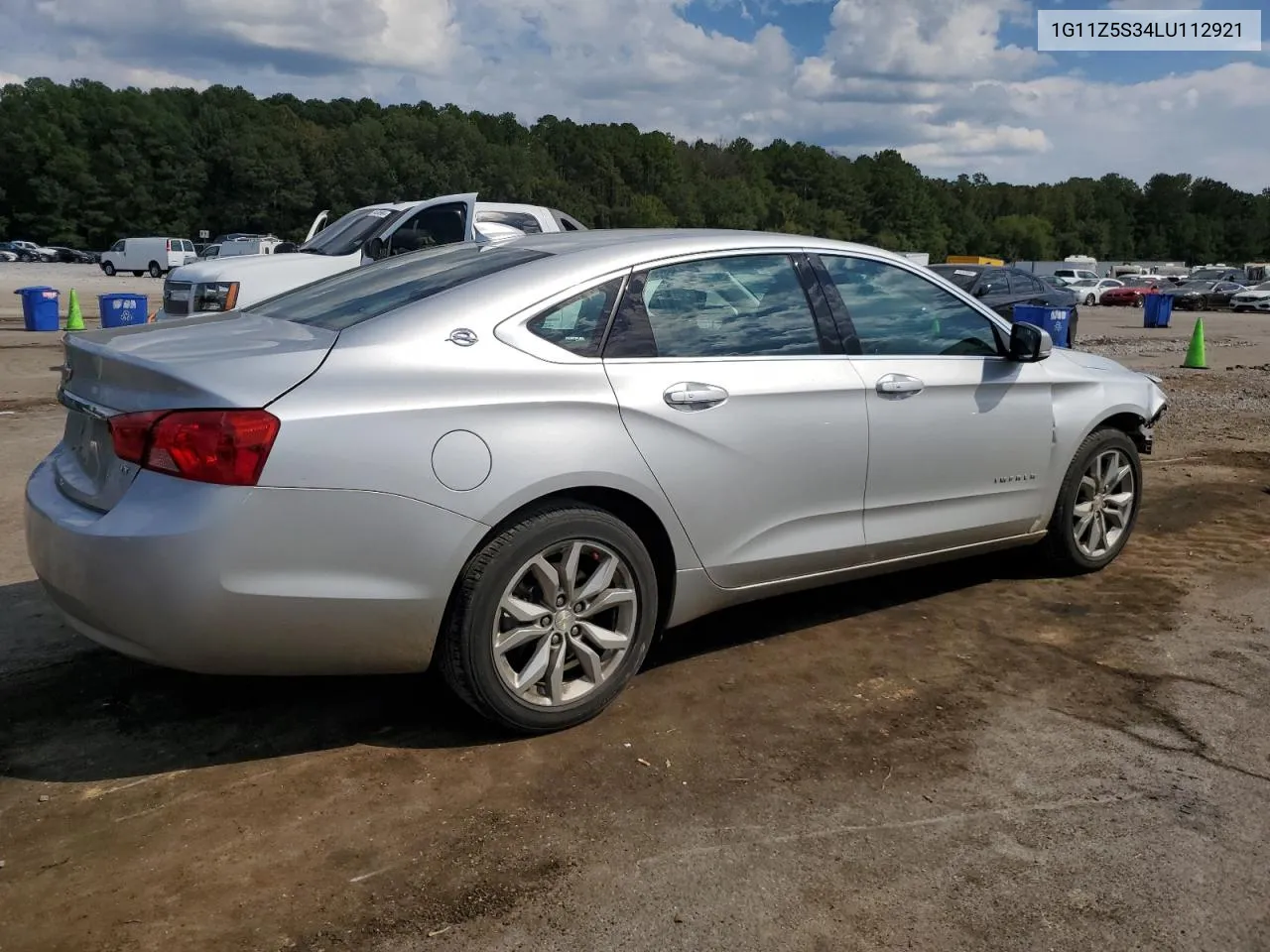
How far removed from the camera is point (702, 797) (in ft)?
10.5

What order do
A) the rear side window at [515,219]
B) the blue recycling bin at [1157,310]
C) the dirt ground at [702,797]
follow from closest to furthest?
the dirt ground at [702,797]
the rear side window at [515,219]
the blue recycling bin at [1157,310]

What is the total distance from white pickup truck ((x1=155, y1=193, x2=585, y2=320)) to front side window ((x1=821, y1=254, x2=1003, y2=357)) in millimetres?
5687

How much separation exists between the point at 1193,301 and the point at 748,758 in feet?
145

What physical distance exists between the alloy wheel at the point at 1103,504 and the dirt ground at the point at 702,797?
0.54 meters

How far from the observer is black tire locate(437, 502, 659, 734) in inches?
130

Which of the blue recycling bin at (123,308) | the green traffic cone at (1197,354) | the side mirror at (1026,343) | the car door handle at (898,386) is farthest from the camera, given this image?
the green traffic cone at (1197,354)

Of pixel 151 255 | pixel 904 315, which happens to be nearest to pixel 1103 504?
pixel 904 315

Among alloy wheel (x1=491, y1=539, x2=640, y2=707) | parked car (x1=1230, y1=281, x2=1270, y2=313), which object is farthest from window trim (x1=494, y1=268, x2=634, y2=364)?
parked car (x1=1230, y1=281, x2=1270, y2=313)

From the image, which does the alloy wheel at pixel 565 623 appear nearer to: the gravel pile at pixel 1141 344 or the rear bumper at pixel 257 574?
the rear bumper at pixel 257 574

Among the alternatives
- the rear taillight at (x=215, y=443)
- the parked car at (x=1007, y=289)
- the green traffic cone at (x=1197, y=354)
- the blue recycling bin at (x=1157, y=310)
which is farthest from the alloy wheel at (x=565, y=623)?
the blue recycling bin at (x=1157, y=310)

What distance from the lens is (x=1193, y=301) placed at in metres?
41.8

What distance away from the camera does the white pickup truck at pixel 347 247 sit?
33.1 feet

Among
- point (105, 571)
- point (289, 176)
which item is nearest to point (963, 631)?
point (105, 571)

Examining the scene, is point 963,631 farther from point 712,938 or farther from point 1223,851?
point 712,938
